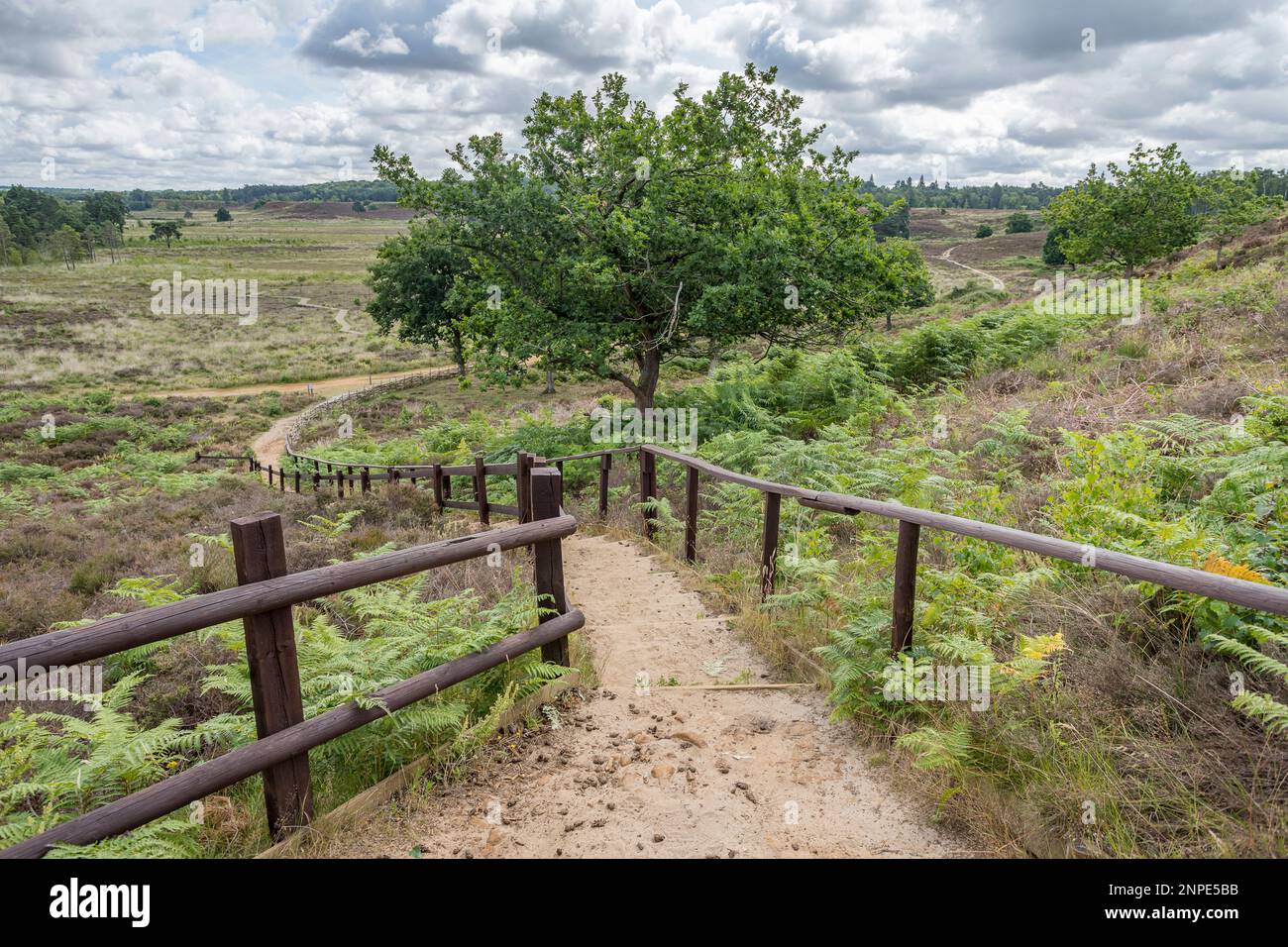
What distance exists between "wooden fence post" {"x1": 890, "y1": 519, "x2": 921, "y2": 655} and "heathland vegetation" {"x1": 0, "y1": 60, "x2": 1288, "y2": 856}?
0.10m

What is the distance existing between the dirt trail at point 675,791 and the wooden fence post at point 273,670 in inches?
11.6

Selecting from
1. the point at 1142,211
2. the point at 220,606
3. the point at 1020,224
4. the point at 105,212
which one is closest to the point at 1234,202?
the point at 1142,211

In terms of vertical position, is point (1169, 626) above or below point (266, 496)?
above

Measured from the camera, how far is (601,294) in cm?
1472

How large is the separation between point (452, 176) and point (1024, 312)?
1308 cm

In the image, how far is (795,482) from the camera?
8.62m

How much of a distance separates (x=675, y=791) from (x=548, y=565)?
1.57 m

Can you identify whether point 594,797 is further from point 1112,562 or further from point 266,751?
point 1112,562

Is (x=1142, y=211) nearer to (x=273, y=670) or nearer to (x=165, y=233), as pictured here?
(x=273, y=670)

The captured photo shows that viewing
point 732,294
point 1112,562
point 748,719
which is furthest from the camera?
point 732,294

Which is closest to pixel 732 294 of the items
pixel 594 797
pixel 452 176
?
pixel 452 176

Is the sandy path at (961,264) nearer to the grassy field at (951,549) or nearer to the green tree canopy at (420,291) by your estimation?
the grassy field at (951,549)

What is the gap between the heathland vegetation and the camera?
3.24m

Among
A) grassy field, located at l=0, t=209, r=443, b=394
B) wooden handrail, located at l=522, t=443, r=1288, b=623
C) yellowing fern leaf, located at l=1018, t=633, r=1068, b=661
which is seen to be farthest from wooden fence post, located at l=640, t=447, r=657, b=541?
grassy field, located at l=0, t=209, r=443, b=394
